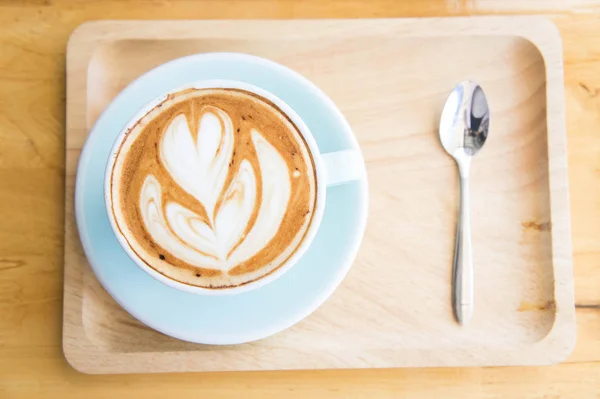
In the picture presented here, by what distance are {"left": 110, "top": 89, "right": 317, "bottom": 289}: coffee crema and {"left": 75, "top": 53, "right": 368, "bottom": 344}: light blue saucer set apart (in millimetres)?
98

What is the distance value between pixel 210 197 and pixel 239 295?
178 millimetres

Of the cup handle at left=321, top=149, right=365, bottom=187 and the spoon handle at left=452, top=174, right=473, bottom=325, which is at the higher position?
the cup handle at left=321, top=149, right=365, bottom=187

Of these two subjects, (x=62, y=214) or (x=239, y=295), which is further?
(x=62, y=214)

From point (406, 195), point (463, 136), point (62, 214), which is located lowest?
point (62, 214)

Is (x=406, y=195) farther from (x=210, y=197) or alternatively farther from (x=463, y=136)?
(x=210, y=197)

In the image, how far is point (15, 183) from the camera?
0.99 meters

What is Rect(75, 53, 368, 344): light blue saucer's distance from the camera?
847 millimetres

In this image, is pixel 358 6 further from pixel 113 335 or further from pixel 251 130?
pixel 113 335

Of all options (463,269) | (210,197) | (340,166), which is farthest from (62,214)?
(463,269)

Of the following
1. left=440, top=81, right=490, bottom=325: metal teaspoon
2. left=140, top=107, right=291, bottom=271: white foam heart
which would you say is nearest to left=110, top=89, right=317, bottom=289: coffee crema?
left=140, top=107, right=291, bottom=271: white foam heart

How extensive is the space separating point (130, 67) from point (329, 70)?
35cm

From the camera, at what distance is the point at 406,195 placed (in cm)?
97

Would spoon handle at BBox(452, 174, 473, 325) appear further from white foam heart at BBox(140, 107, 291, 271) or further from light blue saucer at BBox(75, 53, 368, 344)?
white foam heart at BBox(140, 107, 291, 271)

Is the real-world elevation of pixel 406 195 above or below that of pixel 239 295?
above
